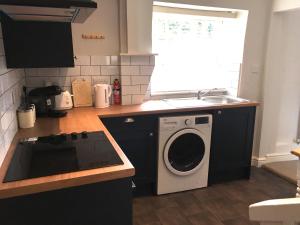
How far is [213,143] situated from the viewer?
2832mm

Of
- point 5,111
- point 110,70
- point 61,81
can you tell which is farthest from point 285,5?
point 5,111

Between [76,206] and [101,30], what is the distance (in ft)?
6.33

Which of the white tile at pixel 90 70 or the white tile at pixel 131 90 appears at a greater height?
the white tile at pixel 90 70

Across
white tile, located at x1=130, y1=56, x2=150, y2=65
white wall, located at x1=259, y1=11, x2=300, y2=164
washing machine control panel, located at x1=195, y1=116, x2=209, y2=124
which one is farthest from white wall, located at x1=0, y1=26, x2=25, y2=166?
white wall, located at x1=259, y1=11, x2=300, y2=164

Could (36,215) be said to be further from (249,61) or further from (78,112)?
(249,61)

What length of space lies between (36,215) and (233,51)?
116 inches

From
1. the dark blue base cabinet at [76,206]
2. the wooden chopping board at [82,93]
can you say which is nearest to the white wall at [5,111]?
the dark blue base cabinet at [76,206]

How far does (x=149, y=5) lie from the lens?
264 cm

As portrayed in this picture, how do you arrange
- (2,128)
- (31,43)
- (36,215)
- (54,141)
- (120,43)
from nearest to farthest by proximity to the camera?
(36,215), (2,128), (54,141), (31,43), (120,43)

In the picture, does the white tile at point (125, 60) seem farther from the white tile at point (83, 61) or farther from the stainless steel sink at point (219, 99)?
the stainless steel sink at point (219, 99)

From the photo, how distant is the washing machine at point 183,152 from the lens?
2588mm

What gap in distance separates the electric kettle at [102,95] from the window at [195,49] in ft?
2.16

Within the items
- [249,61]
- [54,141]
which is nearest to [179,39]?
[249,61]

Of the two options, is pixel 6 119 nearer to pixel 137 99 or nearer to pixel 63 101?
pixel 63 101
